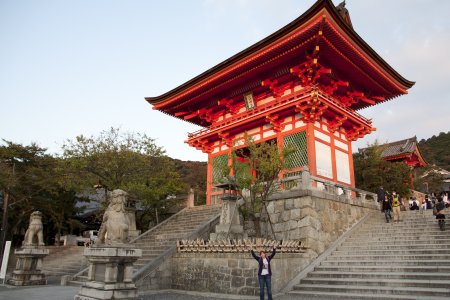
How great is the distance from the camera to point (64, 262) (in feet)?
64.9

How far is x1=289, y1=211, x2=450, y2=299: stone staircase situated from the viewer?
983 cm

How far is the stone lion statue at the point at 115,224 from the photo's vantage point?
9.03 m

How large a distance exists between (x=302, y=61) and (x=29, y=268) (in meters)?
16.1

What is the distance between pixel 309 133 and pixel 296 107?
1.51 m

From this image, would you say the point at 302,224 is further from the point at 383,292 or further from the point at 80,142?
the point at 80,142

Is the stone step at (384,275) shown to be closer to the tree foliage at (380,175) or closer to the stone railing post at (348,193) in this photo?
the stone railing post at (348,193)

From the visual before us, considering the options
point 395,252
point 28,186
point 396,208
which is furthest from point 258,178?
point 28,186

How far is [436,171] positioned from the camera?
34.8 metres

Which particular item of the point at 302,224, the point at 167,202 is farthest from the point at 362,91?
the point at 167,202

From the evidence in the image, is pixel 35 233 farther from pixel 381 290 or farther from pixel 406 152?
pixel 406 152

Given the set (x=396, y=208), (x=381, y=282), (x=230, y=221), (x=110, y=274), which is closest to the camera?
(x=110, y=274)

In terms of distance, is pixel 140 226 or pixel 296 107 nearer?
pixel 296 107

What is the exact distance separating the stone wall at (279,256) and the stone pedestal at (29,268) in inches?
223

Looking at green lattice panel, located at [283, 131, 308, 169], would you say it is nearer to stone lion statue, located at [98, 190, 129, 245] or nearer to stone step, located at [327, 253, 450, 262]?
stone step, located at [327, 253, 450, 262]
